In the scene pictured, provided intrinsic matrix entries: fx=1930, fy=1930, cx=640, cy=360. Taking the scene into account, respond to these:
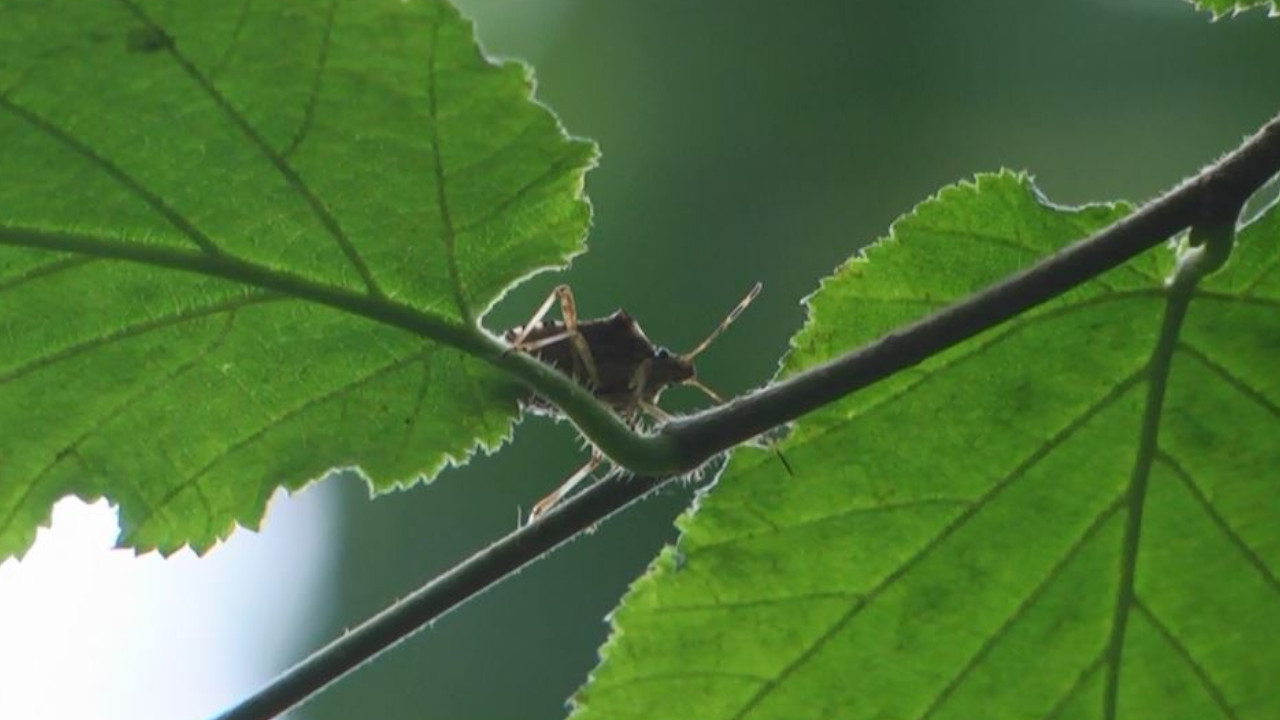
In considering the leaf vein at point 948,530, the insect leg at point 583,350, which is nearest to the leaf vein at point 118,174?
the insect leg at point 583,350

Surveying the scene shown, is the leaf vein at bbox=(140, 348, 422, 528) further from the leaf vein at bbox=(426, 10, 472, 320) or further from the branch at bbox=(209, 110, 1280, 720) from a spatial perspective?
the branch at bbox=(209, 110, 1280, 720)

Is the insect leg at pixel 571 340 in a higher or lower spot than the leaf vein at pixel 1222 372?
higher

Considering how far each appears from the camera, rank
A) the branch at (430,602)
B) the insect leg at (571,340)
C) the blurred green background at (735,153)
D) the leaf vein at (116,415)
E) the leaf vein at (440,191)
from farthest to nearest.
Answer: the blurred green background at (735,153)
the insect leg at (571,340)
the leaf vein at (116,415)
the leaf vein at (440,191)
the branch at (430,602)

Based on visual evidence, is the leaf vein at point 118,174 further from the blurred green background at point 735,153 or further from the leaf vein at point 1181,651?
the blurred green background at point 735,153

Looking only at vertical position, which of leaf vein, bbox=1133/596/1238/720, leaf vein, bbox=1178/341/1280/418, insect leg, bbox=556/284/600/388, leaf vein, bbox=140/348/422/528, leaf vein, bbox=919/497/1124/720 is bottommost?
leaf vein, bbox=1133/596/1238/720

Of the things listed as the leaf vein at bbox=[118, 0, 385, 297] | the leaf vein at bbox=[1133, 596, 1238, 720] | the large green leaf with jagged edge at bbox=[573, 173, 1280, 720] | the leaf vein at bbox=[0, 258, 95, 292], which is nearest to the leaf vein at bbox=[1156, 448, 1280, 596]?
the large green leaf with jagged edge at bbox=[573, 173, 1280, 720]

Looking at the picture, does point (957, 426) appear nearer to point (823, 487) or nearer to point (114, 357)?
point (823, 487)
